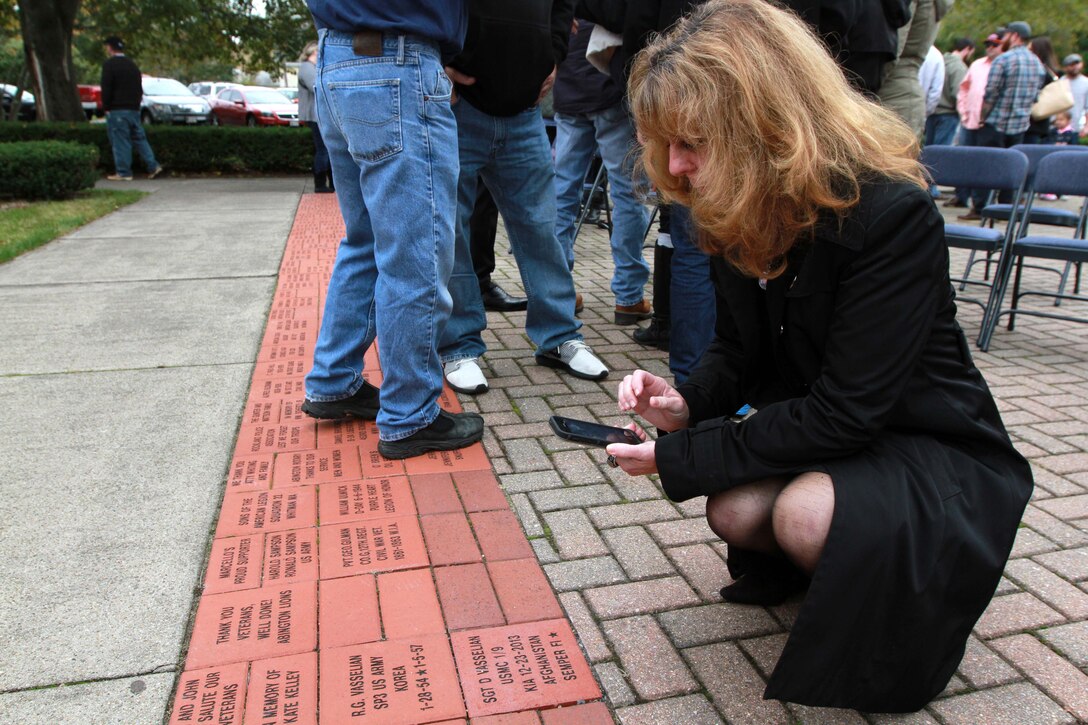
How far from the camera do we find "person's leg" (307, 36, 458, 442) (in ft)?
8.64

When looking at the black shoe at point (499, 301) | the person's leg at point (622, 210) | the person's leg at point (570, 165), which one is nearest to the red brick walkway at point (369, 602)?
the person's leg at point (622, 210)

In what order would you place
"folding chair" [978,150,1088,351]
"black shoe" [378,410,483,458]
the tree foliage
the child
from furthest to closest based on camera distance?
1. the tree foliage
2. the child
3. "folding chair" [978,150,1088,351]
4. "black shoe" [378,410,483,458]

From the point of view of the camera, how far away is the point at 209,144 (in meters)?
13.9

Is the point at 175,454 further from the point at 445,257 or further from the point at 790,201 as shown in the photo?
the point at 790,201

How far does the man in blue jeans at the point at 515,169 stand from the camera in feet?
10.3

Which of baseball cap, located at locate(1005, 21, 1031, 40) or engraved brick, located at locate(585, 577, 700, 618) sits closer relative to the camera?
engraved brick, located at locate(585, 577, 700, 618)

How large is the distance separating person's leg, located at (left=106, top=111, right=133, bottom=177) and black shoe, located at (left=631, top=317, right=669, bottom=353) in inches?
424

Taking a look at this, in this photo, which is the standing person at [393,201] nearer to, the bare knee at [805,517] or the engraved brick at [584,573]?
the engraved brick at [584,573]

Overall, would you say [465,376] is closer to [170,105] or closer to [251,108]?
[251,108]

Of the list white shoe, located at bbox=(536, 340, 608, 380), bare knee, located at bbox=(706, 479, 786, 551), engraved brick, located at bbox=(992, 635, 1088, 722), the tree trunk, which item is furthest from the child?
the tree trunk

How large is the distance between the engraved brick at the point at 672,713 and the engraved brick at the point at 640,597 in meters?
0.32

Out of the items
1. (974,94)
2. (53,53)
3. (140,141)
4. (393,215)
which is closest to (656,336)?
(393,215)

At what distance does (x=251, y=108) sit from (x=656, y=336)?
23.1 meters

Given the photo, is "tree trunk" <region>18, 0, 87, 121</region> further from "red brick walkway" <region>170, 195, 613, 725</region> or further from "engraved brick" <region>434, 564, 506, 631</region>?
"engraved brick" <region>434, 564, 506, 631</region>
